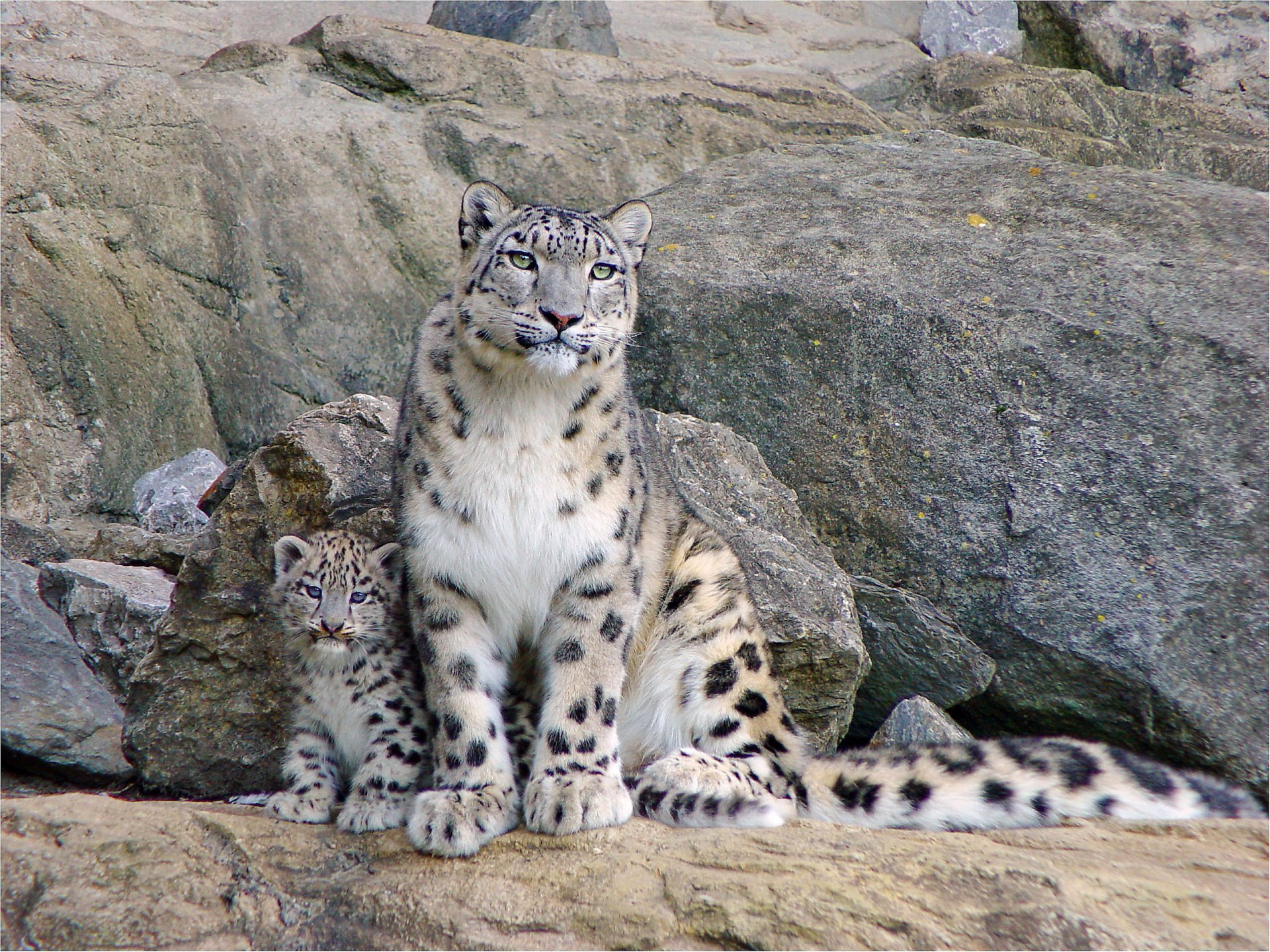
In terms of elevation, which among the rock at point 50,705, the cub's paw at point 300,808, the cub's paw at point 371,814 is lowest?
the rock at point 50,705

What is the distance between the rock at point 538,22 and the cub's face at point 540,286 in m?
6.40

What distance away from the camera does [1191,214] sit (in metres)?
6.28

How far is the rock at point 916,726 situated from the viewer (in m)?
4.61

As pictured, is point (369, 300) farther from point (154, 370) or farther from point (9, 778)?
point (9, 778)

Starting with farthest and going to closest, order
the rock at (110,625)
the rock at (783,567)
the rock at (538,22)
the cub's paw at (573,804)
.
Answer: the rock at (538,22), the rock at (110,625), the rock at (783,567), the cub's paw at (573,804)

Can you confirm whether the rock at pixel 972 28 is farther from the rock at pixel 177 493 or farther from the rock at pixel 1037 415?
the rock at pixel 177 493

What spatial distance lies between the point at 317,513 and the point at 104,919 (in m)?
1.98

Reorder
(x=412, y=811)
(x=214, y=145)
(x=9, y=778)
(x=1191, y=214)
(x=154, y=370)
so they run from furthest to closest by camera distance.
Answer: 1. (x=214, y=145)
2. (x=154, y=370)
3. (x=1191, y=214)
4. (x=9, y=778)
5. (x=412, y=811)

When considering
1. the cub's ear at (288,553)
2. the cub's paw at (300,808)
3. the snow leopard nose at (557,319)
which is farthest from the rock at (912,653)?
the cub's ear at (288,553)

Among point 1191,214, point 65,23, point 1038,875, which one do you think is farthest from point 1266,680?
point 65,23

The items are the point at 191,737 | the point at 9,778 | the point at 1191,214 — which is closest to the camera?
the point at 191,737

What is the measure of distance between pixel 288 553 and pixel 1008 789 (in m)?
2.61

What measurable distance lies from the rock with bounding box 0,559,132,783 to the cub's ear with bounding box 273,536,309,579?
123 cm

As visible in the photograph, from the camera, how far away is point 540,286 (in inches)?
149
